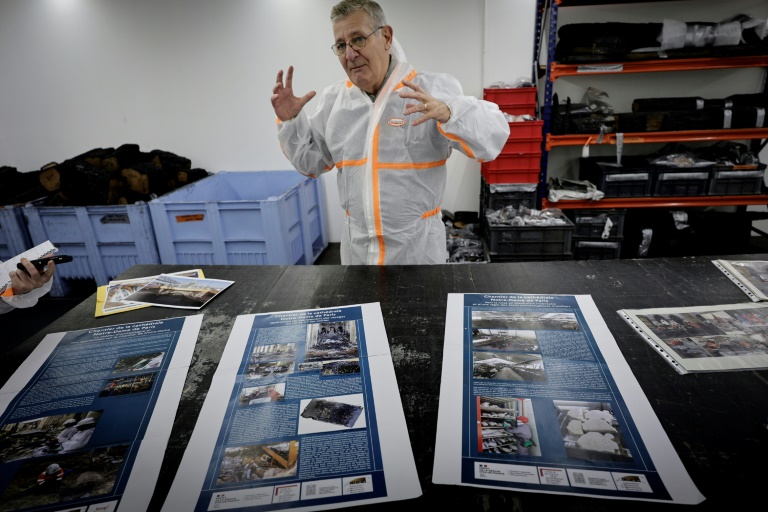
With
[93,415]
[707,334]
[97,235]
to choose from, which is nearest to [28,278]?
[93,415]

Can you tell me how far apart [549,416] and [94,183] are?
336 centimetres

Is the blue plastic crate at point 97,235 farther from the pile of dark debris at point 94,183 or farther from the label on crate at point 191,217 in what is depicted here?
the label on crate at point 191,217

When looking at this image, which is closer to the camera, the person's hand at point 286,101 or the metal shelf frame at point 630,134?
the person's hand at point 286,101

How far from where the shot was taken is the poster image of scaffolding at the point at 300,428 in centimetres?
61

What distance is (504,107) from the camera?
317 centimetres

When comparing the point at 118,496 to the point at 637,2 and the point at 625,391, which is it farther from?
the point at 637,2

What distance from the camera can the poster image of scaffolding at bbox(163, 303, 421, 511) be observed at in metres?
0.61

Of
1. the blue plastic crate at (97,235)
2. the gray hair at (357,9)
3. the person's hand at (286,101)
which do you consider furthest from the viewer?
the blue plastic crate at (97,235)

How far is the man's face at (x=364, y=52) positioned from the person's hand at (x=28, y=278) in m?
1.09

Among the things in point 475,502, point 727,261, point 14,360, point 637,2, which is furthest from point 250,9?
point 475,502

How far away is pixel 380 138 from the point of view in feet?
5.45

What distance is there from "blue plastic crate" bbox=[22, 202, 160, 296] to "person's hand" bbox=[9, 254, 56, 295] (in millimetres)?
1925

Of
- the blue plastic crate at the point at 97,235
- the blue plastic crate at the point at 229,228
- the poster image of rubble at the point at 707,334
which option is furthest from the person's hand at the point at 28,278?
the blue plastic crate at the point at 97,235

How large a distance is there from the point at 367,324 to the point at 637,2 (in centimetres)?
345
